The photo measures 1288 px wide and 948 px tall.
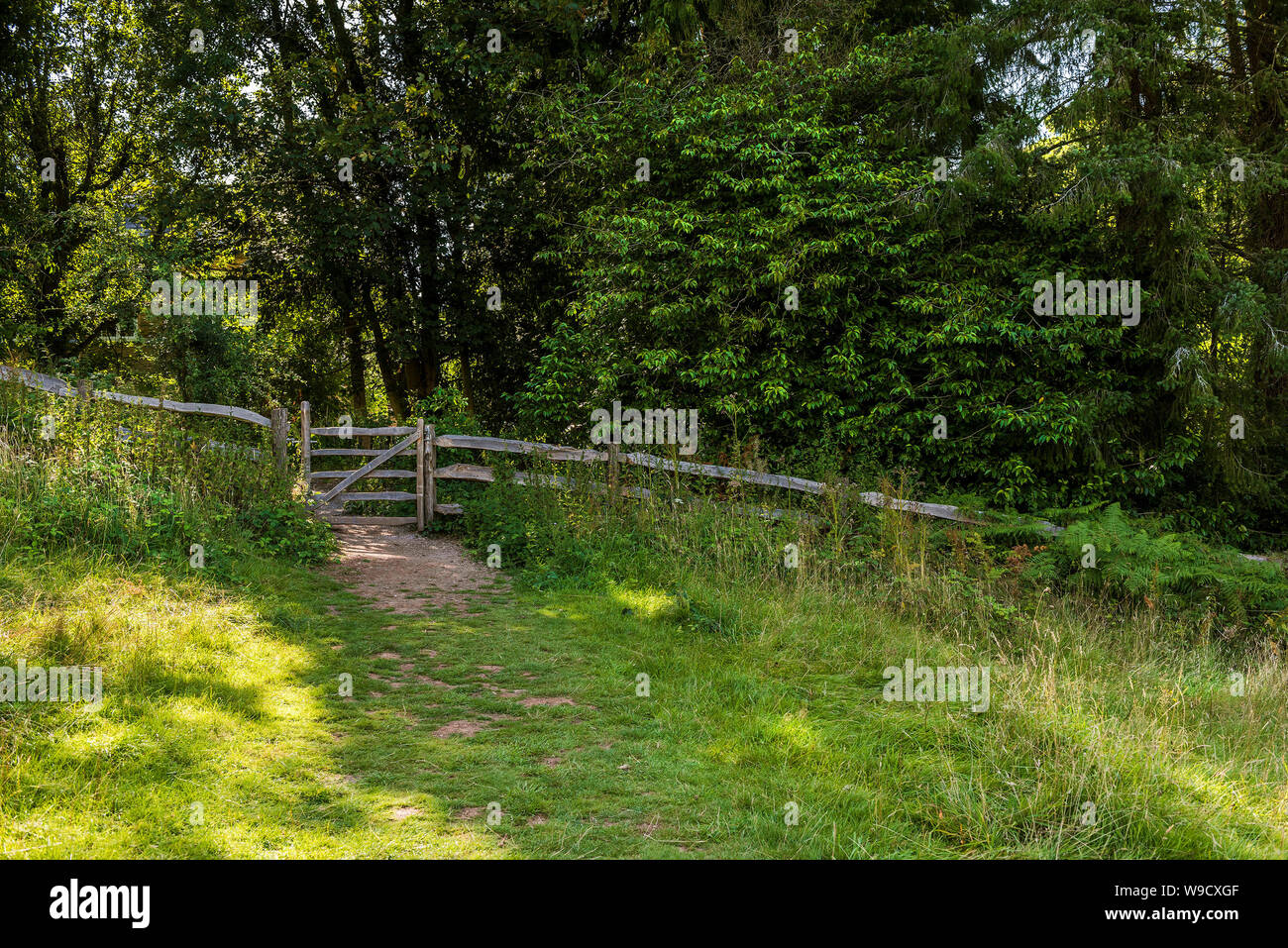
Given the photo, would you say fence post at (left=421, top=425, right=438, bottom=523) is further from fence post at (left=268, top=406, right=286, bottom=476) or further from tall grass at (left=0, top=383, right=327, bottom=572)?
tall grass at (left=0, top=383, right=327, bottom=572)

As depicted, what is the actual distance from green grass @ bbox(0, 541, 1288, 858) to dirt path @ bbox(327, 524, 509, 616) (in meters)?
1.16

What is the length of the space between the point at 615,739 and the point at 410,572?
5495mm

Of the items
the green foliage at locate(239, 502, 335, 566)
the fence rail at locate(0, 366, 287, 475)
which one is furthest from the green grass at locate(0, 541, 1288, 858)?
the fence rail at locate(0, 366, 287, 475)

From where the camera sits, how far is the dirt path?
838 centimetres

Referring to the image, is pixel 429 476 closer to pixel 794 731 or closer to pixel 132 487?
pixel 132 487

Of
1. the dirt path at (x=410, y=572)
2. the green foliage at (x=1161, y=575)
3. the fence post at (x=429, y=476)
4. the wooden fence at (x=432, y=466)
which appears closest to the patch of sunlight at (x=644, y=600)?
the dirt path at (x=410, y=572)

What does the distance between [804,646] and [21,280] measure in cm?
1793

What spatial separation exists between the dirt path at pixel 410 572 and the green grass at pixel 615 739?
3.80ft

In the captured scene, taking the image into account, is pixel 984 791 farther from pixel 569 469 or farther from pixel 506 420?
pixel 506 420

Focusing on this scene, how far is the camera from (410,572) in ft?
31.7

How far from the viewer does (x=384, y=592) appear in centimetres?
858

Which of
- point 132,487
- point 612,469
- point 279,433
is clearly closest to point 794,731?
point 612,469

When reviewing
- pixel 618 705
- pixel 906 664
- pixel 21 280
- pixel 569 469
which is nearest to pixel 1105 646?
pixel 906 664

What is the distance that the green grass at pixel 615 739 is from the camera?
3.58m
